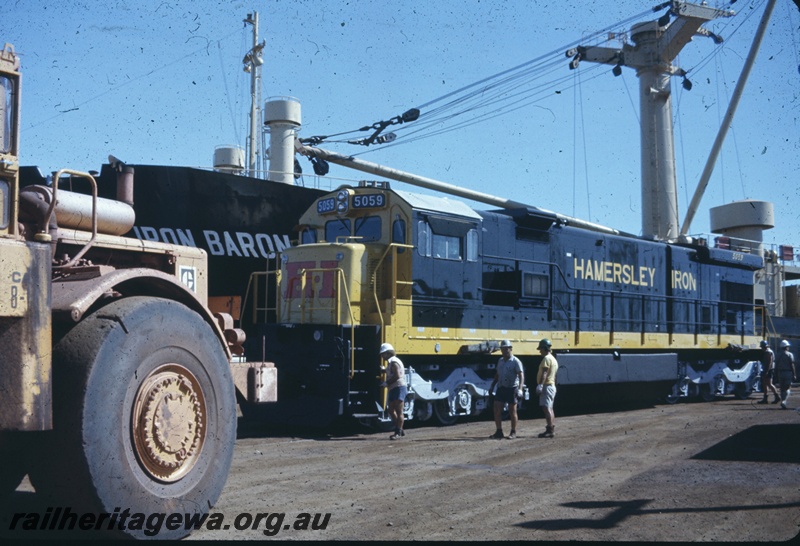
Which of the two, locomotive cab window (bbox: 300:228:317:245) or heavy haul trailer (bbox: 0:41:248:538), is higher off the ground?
locomotive cab window (bbox: 300:228:317:245)

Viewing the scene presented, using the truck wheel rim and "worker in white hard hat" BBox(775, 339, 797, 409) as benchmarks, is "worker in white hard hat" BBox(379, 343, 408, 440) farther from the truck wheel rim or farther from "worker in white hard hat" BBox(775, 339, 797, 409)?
"worker in white hard hat" BBox(775, 339, 797, 409)

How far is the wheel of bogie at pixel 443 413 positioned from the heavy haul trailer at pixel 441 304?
26 mm

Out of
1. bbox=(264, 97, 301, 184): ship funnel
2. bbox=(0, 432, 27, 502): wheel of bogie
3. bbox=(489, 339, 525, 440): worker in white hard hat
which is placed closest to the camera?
bbox=(0, 432, 27, 502): wheel of bogie

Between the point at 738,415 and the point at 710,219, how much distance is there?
26.6m

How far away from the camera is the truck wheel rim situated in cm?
509

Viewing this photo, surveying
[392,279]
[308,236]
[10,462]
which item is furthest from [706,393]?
[10,462]

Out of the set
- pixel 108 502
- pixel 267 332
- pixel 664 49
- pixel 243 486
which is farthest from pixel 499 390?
pixel 664 49

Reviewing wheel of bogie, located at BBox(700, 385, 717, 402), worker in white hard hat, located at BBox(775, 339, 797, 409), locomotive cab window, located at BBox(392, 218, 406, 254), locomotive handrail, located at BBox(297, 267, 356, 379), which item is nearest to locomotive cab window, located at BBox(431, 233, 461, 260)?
locomotive cab window, located at BBox(392, 218, 406, 254)

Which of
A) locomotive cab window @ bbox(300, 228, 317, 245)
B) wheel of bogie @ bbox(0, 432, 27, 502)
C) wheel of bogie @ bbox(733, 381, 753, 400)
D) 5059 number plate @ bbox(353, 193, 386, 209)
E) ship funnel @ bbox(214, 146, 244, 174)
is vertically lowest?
wheel of bogie @ bbox(733, 381, 753, 400)

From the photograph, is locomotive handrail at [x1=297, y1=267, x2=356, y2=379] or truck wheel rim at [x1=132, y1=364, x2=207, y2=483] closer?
truck wheel rim at [x1=132, y1=364, x2=207, y2=483]

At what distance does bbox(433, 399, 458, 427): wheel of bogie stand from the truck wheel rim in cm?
976

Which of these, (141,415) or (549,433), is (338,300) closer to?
(549,433)

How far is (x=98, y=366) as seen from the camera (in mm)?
4773

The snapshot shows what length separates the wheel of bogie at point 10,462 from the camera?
4438 mm
